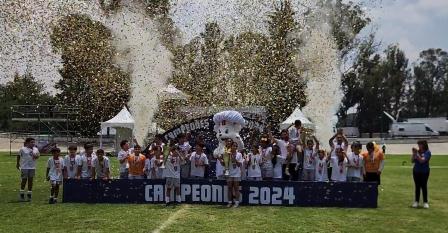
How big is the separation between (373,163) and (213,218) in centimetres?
465

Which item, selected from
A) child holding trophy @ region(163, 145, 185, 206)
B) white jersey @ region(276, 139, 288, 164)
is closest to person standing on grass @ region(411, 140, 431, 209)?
white jersey @ region(276, 139, 288, 164)

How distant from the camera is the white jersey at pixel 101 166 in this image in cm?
1505

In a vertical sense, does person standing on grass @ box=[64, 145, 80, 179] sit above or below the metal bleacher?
below

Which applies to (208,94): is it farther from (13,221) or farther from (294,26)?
(13,221)

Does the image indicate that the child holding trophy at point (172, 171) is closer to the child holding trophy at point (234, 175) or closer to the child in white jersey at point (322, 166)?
the child holding trophy at point (234, 175)

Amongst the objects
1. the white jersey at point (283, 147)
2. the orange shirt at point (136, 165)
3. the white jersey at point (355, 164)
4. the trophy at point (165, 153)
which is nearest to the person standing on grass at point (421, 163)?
the white jersey at point (355, 164)

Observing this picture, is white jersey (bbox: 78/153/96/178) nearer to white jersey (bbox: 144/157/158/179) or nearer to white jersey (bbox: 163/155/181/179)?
white jersey (bbox: 144/157/158/179)

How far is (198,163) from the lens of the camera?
1515 cm

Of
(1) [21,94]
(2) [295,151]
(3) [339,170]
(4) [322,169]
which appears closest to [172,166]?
(2) [295,151]

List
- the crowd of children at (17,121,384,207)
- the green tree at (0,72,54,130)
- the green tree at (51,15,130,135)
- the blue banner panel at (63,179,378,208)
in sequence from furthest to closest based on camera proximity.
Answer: the green tree at (0,72,54,130) → the green tree at (51,15,130,135) → the crowd of children at (17,121,384,207) → the blue banner panel at (63,179,378,208)

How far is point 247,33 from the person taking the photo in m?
26.8

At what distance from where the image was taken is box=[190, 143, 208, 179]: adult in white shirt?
15117 millimetres

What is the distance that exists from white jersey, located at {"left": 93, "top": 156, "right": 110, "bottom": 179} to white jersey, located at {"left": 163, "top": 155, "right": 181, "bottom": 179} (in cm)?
176

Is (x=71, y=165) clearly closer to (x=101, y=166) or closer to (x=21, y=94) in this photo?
(x=101, y=166)
